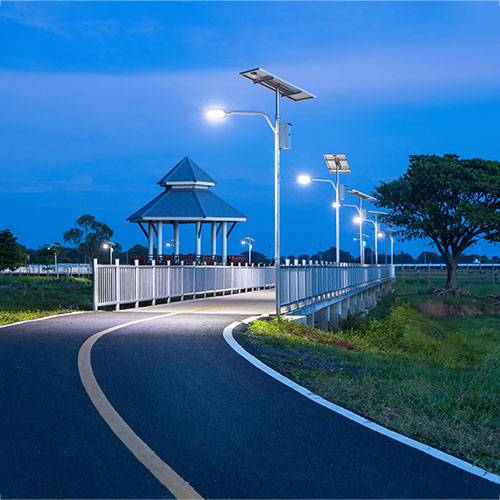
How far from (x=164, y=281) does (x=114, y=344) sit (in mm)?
11775

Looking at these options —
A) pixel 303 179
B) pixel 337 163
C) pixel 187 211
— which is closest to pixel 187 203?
pixel 187 211

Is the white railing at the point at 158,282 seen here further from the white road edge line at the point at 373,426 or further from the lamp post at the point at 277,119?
the white road edge line at the point at 373,426

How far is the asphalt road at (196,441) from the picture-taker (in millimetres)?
4453

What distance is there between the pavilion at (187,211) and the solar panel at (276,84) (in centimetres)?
2681

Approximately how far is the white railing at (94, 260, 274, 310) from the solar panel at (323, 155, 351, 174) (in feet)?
24.4

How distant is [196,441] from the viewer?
5465 millimetres

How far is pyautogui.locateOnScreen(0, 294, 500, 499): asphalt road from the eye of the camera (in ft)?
14.6

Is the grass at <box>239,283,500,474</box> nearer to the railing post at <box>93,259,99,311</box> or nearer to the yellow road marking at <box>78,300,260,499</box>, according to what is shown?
the yellow road marking at <box>78,300,260,499</box>

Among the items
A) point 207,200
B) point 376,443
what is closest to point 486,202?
point 207,200

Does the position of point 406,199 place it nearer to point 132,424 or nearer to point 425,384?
point 425,384

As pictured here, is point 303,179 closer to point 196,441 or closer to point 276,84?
point 276,84

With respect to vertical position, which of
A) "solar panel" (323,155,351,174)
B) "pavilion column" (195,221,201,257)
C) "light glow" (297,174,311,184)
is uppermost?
"solar panel" (323,155,351,174)

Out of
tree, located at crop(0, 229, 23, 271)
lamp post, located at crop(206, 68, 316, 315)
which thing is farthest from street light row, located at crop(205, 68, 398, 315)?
tree, located at crop(0, 229, 23, 271)

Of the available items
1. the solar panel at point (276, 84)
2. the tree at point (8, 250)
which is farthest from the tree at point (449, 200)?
the tree at point (8, 250)
